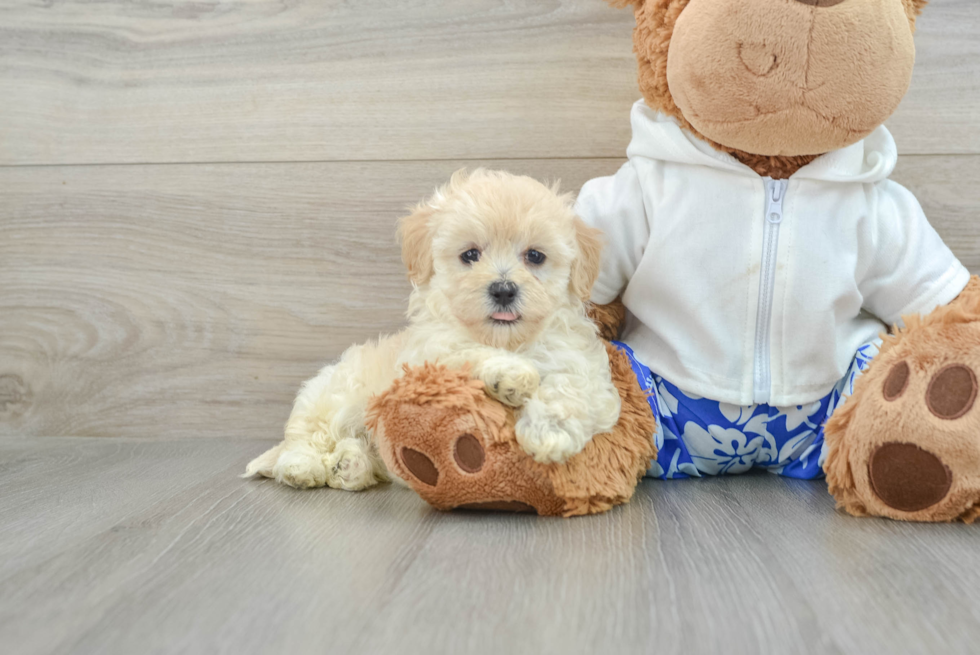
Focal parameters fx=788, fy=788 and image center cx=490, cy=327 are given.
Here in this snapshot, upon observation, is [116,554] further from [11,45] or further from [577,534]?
[11,45]

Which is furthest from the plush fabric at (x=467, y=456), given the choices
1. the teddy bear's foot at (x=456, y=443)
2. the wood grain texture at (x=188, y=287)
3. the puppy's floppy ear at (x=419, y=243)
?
the wood grain texture at (x=188, y=287)

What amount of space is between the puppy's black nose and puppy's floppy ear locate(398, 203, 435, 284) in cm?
12

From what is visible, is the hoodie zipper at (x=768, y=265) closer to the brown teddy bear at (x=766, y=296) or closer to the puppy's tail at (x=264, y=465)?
the brown teddy bear at (x=766, y=296)

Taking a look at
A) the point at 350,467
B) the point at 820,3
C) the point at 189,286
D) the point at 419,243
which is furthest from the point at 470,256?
the point at 189,286

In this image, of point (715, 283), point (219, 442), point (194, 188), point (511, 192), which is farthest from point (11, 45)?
point (715, 283)

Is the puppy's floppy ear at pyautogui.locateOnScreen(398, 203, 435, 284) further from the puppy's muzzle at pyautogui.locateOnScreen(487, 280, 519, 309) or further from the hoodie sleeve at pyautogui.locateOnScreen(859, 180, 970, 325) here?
the hoodie sleeve at pyautogui.locateOnScreen(859, 180, 970, 325)

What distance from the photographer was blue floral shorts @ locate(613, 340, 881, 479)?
108 cm

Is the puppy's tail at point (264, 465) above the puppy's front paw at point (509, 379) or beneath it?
beneath

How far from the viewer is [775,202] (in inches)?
40.8

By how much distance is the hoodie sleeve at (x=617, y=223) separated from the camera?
111cm

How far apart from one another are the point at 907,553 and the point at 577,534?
33cm

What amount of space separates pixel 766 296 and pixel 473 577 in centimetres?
56

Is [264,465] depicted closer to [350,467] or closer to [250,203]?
[350,467]

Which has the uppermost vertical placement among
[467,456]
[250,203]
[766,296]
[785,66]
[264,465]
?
[785,66]
